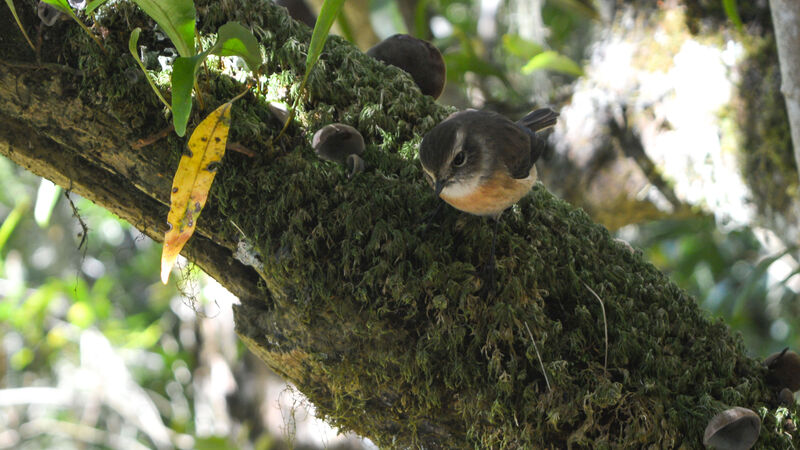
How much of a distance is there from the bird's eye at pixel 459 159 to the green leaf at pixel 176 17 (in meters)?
0.70

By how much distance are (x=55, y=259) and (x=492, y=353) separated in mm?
7722

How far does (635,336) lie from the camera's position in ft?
5.13

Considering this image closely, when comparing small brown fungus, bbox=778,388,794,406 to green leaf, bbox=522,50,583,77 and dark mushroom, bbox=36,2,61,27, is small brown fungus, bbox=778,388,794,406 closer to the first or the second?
dark mushroom, bbox=36,2,61,27

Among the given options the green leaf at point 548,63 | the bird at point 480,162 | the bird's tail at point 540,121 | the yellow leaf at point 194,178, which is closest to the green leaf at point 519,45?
the green leaf at point 548,63

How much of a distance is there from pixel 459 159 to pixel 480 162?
0.31 ft

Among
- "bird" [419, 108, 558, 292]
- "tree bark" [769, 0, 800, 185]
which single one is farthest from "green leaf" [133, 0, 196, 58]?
"tree bark" [769, 0, 800, 185]

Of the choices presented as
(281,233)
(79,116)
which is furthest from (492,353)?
(79,116)

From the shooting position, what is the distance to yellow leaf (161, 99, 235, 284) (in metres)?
1.49

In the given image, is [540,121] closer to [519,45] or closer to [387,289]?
[387,289]

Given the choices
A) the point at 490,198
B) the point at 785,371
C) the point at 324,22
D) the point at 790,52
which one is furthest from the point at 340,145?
the point at 790,52

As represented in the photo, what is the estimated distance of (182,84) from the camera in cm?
136

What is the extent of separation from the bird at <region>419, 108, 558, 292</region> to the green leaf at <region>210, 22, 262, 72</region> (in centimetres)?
47

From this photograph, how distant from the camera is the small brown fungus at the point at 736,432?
1419 millimetres

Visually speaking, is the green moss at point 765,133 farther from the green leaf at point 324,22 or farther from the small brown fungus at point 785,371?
the green leaf at point 324,22
